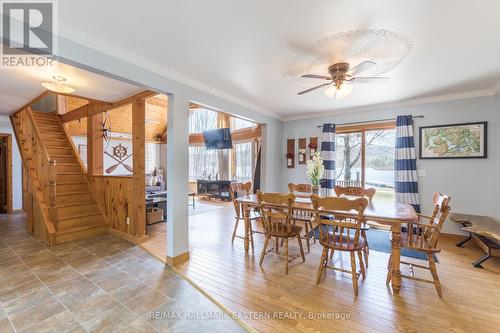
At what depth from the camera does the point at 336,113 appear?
4848mm

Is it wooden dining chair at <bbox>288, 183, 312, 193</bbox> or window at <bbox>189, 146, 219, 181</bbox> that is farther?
window at <bbox>189, 146, 219, 181</bbox>

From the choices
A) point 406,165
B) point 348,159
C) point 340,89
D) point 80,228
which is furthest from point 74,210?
point 406,165

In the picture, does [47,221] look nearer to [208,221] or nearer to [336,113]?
[208,221]

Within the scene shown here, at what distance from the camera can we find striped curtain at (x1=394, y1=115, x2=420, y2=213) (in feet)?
13.1

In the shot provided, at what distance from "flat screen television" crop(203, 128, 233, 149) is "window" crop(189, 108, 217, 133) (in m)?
0.89

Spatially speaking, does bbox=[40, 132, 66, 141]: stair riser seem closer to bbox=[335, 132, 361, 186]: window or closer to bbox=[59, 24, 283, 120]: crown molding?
bbox=[59, 24, 283, 120]: crown molding

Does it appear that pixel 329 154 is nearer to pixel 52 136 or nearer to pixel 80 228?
pixel 80 228

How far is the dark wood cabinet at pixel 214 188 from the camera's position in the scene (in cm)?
793

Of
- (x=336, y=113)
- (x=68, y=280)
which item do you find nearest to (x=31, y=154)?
(x=68, y=280)

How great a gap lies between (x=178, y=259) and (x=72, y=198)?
2.80 meters

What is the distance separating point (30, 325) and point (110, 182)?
8.67ft

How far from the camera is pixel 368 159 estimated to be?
185 inches

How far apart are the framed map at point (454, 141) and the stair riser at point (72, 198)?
637 cm

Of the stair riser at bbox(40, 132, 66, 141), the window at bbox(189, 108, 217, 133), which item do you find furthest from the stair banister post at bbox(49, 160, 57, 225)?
the window at bbox(189, 108, 217, 133)
